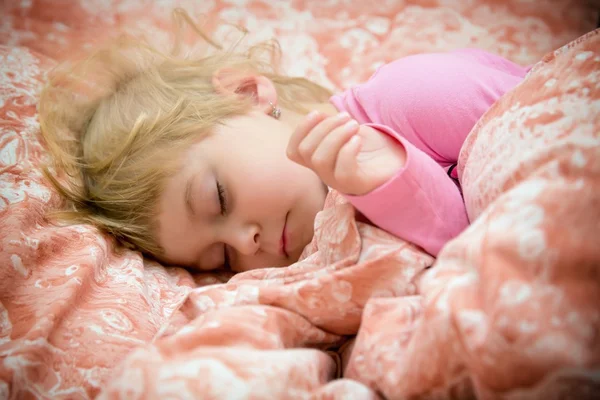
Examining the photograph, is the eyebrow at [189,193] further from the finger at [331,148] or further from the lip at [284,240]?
the finger at [331,148]

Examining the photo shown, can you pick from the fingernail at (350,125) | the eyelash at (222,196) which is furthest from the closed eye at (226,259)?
the fingernail at (350,125)

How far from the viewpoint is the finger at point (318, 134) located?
698 millimetres

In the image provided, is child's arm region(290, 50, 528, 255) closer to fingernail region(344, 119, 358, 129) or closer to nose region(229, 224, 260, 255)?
fingernail region(344, 119, 358, 129)

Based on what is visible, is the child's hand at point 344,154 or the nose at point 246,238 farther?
the nose at point 246,238

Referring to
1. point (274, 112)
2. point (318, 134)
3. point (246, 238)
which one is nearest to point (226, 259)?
point (246, 238)

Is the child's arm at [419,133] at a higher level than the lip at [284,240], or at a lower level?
higher

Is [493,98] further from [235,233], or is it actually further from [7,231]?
[7,231]

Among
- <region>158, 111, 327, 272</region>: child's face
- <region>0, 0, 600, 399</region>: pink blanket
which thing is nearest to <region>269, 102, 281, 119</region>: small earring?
<region>158, 111, 327, 272</region>: child's face

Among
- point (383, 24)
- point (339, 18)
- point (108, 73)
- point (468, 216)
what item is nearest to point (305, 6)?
point (339, 18)

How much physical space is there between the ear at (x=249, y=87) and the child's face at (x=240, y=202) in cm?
15

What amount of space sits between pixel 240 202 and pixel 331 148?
12.1 inches


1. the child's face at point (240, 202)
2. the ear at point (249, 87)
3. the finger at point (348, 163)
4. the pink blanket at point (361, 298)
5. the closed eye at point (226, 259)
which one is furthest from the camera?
the ear at point (249, 87)

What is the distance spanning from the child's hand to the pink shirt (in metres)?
0.02

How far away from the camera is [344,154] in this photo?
673mm
